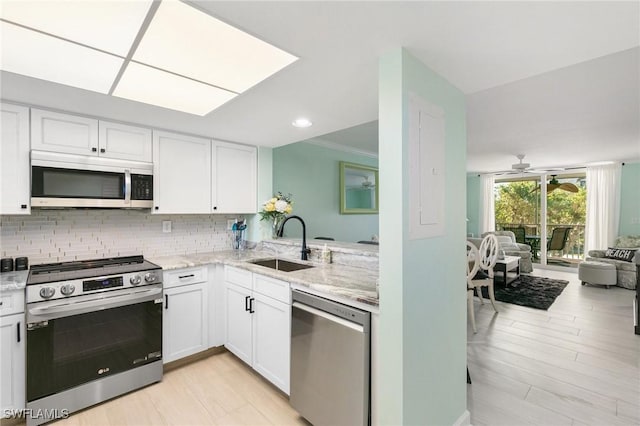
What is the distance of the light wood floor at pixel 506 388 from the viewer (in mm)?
1975

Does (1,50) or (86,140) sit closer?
(1,50)

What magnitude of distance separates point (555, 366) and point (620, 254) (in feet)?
14.2

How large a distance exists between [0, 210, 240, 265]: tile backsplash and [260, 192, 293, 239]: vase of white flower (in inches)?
24.1

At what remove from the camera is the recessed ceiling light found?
100 inches

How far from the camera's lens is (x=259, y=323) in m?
2.33

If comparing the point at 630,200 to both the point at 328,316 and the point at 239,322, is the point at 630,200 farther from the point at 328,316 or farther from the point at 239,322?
the point at 239,322

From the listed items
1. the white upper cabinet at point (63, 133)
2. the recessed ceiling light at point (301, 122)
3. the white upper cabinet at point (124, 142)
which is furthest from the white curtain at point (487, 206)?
the white upper cabinet at point (63, 133)

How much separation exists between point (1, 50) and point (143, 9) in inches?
37.2

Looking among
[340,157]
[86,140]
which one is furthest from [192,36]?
[340,157]

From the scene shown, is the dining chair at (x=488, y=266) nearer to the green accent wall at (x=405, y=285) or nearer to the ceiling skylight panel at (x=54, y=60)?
the green accent wall at (x=405, y=285)

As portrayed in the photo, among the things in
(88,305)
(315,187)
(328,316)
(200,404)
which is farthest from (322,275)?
(315,187)

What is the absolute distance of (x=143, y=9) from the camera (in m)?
1.20

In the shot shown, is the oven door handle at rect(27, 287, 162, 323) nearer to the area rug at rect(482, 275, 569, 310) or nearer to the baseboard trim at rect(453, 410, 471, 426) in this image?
the baseboard trim at rect(453, 410, 471, 426)

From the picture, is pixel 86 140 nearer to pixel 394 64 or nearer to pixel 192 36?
pixel 192 36
